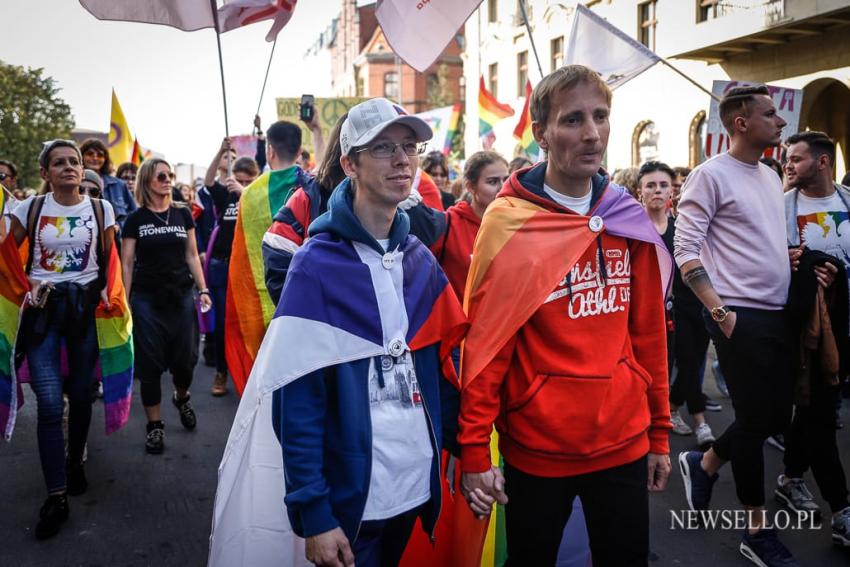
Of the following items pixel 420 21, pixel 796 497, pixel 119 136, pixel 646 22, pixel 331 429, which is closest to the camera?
pixel 331 429

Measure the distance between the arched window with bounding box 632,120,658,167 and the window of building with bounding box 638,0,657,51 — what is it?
2309 millimetres

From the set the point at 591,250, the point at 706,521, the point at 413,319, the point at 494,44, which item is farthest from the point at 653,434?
the point at 494,44

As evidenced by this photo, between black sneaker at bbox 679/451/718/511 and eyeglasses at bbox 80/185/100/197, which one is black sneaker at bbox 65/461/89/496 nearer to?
eyeglasses at bbox 80/185/100/197

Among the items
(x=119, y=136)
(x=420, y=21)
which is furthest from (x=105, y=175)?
(x=119, y=136)

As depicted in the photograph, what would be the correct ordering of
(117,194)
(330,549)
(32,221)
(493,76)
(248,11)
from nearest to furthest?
(330,549), (32,221), (248,11), (117,194), (493,76)

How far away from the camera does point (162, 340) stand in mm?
5840

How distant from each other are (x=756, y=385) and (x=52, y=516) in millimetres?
3786

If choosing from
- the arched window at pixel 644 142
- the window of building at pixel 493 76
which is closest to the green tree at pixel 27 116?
the window of building at pixel 493 76

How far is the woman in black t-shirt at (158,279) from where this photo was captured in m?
5.72

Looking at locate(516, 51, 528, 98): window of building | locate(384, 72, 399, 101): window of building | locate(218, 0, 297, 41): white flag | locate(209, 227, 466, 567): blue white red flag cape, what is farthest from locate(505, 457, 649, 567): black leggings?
locate(384, 72, 399, 101): window of building

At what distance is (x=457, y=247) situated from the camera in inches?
167

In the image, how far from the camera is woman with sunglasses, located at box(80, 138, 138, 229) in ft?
25.9

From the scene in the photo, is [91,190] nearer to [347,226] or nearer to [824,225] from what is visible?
[347,226]

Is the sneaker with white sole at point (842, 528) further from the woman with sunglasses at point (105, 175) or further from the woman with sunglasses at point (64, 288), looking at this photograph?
the woman with sunglasses at point (105, 175)
